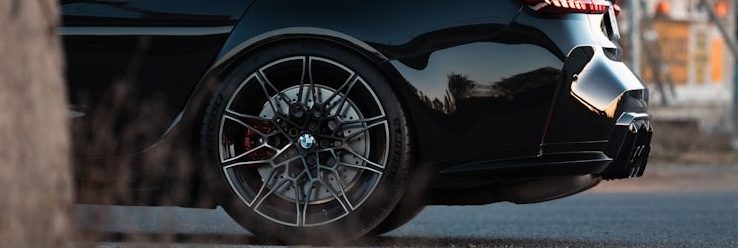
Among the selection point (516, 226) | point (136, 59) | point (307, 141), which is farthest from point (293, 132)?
point (516, 226)

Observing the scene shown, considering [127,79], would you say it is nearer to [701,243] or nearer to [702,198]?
[701,243]

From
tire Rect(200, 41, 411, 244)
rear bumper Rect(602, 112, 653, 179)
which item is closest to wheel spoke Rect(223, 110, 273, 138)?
tire Rect(200, 41, 411, 244)

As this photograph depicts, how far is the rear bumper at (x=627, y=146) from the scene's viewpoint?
6.30 metres

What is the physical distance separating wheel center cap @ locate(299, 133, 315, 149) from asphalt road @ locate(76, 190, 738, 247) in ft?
1.63

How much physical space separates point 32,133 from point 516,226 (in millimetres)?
5153

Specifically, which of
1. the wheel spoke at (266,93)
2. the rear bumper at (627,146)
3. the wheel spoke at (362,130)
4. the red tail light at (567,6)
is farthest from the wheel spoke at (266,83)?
the rear bumper at (627,146)

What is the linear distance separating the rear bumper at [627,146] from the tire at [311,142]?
797mm

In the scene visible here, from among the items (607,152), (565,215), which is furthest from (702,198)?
(607,152)

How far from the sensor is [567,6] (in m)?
6.30

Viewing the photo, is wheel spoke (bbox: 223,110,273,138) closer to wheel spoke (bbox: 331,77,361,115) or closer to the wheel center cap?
the wheel center cap

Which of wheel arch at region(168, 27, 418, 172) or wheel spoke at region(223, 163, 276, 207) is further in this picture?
wheel spoke at region(223, 163, 276, 207)

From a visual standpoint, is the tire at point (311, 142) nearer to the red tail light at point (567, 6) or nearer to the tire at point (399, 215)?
the tire at point (399, 215)

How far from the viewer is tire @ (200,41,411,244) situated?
6188 millimetres

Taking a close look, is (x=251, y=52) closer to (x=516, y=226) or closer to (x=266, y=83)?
(x=266, y=83)
